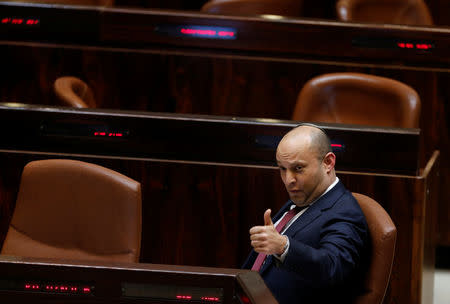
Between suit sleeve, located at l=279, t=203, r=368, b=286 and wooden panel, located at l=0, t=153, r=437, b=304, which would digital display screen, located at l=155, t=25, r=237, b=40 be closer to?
wooden panel, located at l=0, t=153, r=437, b=304

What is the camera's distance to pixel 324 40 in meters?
3.50

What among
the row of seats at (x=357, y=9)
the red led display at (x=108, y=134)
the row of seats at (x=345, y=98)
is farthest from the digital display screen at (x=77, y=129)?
the row of seats at (x=357, y=9)

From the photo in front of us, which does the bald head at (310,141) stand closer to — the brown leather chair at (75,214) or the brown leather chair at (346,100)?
the brown leather chair at (75,214)

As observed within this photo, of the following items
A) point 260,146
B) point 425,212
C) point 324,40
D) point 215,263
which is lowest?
point 215,263

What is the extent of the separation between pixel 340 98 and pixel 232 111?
1.73 feet

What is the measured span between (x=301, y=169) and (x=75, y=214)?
26.1 inches

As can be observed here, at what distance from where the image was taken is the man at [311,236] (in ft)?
5.95

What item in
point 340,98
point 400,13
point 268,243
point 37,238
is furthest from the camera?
point 400,13

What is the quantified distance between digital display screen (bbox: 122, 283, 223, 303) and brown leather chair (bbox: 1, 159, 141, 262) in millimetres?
774

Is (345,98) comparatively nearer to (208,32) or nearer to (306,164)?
(208,32)

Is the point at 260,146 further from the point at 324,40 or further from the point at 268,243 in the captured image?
the point at 324,40

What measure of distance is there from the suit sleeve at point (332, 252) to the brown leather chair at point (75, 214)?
515 millimetres

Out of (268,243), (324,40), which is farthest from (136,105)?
(268,243)

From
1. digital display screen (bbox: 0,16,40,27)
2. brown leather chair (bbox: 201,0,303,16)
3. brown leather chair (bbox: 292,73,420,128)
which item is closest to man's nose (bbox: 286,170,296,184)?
brown leather chair (bbox: 292,73,420,128)
